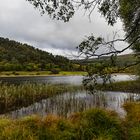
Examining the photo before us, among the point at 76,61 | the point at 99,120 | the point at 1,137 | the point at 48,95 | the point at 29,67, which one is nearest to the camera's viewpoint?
the point at 76,61

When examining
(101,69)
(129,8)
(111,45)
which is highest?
(129,8)

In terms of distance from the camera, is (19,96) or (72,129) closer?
(72,129)

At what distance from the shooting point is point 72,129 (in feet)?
45.0

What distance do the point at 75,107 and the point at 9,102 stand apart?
756cm

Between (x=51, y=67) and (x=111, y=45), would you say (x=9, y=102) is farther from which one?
(x=51, y=67)

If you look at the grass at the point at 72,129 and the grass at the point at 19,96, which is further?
the grass at the point at 19,96

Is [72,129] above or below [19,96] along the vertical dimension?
above

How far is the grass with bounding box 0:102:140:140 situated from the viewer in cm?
1232

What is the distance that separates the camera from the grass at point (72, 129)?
12320 mm

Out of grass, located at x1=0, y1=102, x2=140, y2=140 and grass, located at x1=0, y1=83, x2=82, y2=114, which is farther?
grass, located at x1=0, y1=83, x2=82, y2=114

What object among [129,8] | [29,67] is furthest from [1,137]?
[29,67]

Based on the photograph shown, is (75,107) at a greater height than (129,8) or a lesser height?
lesser

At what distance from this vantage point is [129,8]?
11023 mm

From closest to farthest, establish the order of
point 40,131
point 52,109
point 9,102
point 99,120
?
point 40,131 < point 99,120 < point 52,109 < point 9,102
